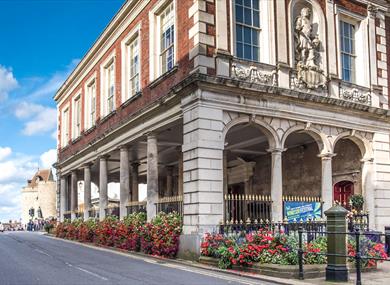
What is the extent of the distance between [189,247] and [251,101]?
192 inches

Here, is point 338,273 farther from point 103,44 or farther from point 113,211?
point 103,44

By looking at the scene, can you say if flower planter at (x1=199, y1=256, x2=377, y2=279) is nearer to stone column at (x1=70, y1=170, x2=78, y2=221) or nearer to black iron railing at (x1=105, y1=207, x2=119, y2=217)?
black iron railing at (x1=105, y1=207, x2=119, y2=217)

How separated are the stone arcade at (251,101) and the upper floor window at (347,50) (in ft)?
0.18

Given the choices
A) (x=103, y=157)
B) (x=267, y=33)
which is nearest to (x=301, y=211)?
(x=267, y=33)

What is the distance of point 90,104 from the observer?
94.6 ft

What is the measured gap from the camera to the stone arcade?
1556cm

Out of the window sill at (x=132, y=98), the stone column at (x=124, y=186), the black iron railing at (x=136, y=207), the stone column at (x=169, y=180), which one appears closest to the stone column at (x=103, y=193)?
the stone column at (x=124, y=186)

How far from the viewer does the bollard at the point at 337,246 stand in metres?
10.8

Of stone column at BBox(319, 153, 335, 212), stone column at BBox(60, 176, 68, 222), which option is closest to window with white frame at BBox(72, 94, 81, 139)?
stone column at BBox(60, 176, 68, 222)

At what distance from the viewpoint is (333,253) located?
10984mm

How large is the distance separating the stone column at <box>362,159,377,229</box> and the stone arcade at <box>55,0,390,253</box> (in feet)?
0.14

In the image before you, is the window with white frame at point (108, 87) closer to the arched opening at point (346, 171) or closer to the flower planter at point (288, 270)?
the arched opening at point (346, 171)

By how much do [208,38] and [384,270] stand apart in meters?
8.18

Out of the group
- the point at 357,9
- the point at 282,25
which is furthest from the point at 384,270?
the point at 357,9
